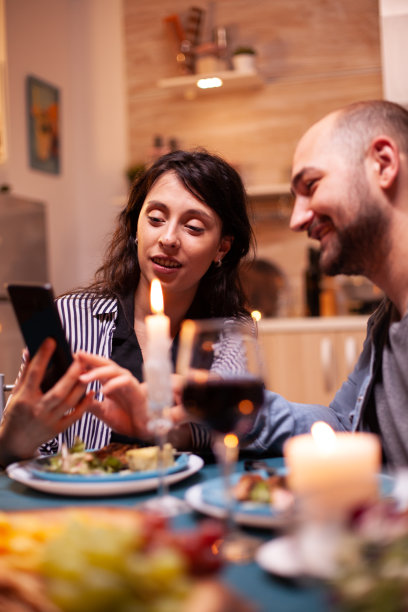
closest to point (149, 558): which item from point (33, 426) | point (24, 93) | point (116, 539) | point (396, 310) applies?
point (116, 539)

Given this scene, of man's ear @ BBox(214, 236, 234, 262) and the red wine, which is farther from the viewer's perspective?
man's ear @ BBox(214, 236, 234, 262)

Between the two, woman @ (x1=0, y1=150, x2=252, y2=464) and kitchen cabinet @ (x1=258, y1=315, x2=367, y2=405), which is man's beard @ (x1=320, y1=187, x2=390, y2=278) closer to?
woman @ (x1=0, y1=150, x2=252, y2=464)

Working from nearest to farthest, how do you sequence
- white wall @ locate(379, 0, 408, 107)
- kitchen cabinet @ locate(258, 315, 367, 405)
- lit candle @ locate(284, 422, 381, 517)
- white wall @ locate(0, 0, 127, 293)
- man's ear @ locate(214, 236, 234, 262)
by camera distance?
lit candle @ locate(284, 422, 381, 517) → man's ear @ locate(214, 236, 234, 262) → white wall @ locate(379, 0, 408, 107) → kitchen cabinet @ locate(258, 315, 367, 405) → white wall @ locate(0, 0, 127, 293)

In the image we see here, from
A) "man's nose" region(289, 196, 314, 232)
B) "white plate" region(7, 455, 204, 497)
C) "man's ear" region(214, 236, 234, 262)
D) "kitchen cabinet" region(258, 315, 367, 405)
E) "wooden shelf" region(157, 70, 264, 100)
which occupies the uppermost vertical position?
"wooden shelf" region(157, 70, 264, 100)

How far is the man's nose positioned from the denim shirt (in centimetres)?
24

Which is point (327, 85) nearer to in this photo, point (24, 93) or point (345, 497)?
point (24, 93)

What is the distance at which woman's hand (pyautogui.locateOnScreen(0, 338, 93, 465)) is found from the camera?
1073mm

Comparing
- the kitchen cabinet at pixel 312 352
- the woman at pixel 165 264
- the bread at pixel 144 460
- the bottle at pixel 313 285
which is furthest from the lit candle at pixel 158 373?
the bottle at pixel 313 285

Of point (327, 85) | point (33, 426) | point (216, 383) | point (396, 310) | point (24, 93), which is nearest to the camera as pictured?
point (216, 383)

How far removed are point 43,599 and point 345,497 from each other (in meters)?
0.24

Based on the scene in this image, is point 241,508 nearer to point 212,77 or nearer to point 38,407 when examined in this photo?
point 38,407

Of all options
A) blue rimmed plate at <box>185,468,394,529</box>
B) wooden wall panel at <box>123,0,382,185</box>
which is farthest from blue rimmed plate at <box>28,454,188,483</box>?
wooden wall panel at <box>123,0,382,185</box>

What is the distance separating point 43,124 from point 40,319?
352 centimetres

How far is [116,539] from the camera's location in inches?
20.5
